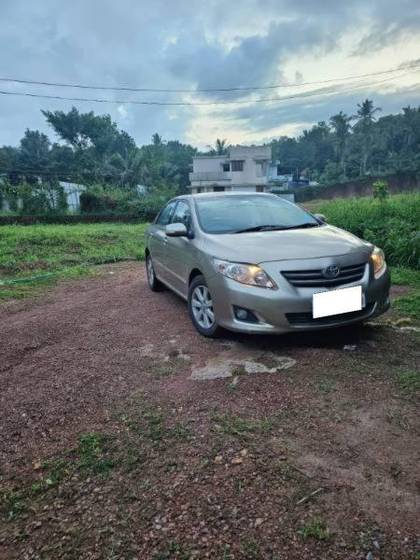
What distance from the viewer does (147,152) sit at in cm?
3959

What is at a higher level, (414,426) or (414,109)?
(414,109)

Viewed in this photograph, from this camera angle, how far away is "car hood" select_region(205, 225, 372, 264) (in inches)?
134

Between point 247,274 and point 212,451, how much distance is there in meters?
1.52

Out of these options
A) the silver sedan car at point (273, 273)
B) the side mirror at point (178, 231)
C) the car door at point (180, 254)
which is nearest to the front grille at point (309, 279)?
the silver sedan car at point (273, 273)

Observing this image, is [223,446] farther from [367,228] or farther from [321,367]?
[367,228]

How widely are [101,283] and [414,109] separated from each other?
61975 mm

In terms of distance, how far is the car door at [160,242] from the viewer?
205 inches

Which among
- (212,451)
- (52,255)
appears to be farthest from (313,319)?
(52,255)

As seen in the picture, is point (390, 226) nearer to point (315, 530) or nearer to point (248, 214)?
point (248, 214)

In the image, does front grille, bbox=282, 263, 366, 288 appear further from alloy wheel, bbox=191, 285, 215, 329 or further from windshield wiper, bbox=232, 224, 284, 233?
windshield wiper, bbox=232, 224, 284, 233

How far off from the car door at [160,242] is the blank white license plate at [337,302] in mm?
2361

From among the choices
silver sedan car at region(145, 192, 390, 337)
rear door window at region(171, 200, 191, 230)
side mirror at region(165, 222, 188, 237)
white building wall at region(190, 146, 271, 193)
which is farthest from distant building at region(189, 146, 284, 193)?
silver sedan car at region(145, 192, 390, 337)

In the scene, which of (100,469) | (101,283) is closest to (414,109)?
(101,283)

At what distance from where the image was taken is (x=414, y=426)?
7.82 ft
